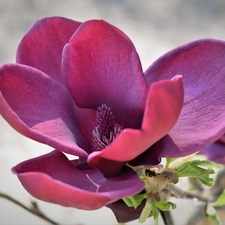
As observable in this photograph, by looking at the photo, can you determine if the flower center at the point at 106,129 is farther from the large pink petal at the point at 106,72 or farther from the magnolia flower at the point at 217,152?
the magnolia flower at the point at 217,152

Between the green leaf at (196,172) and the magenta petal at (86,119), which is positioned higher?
the magenta petal at (86,119)

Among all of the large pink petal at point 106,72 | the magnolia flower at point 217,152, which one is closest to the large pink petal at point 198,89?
the large pink petal at point 106,72

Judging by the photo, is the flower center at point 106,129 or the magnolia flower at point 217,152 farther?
the magnolia flower at point 217,152

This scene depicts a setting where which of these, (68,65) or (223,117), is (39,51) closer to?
(68,65)

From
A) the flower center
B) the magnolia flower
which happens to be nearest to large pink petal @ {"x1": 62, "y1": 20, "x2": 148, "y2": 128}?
the flower center

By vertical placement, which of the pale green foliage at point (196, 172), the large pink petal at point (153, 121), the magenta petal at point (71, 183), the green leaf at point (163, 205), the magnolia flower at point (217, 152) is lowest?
the magnolia flower at point (217, 152)

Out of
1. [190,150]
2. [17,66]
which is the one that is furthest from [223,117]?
[17,66]
